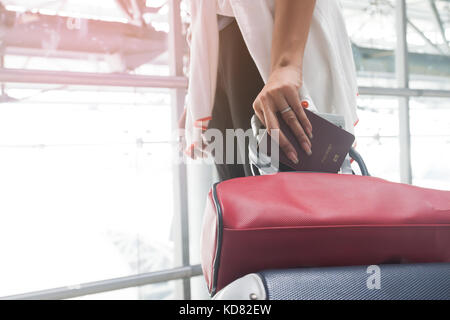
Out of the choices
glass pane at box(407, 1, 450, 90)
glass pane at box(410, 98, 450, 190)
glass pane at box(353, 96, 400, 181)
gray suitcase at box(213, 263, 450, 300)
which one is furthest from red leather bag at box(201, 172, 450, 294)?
glass pane at box(407, 1, 450, 90)

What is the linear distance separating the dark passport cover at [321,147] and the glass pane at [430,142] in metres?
1.72

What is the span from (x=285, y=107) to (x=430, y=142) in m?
1.95

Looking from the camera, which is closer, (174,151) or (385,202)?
(385,202)

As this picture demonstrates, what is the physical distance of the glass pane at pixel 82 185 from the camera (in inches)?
47.3

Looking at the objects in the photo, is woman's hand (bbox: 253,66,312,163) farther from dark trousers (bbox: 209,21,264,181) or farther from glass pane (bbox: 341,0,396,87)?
glass pane (bbox: 341,0,396,87)

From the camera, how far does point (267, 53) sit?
595 millimetres

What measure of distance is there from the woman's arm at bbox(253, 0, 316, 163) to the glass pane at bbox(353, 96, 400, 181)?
143 centimetres

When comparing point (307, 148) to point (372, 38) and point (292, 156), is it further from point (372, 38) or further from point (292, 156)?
point (372, 38)

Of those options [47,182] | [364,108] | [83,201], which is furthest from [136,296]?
[364,108]

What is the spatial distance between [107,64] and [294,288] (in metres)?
1.32

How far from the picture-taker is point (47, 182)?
1256 millimetres

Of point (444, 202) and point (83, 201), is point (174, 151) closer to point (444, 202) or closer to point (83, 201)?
point (83, 201)

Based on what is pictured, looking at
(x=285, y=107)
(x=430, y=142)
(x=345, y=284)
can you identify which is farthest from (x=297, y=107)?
(x=430, y=142)

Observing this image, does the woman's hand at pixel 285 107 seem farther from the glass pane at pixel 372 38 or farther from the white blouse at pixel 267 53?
the glass pane at pixel 372 38
